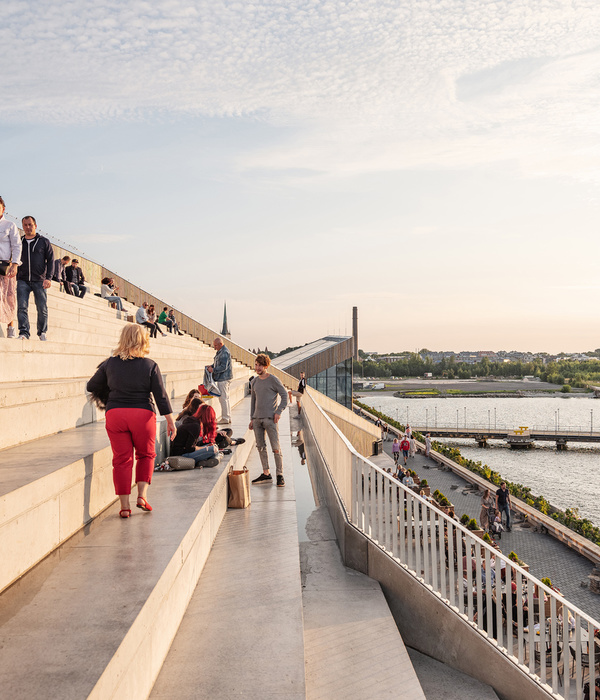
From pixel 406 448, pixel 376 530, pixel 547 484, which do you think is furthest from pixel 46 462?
pixel 547 484

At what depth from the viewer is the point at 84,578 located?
3.12 metres

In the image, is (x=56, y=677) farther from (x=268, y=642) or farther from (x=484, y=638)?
(x=484, y=638)

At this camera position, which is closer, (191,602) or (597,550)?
(191,602)

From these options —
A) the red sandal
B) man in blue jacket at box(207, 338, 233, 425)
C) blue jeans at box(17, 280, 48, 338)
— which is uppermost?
blue jeans at box(17, 280, 48, 338)

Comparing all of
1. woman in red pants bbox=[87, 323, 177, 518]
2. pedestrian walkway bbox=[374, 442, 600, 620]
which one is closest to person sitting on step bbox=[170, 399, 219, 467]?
woman in red pants bbox=[87, 323, 177, 518]

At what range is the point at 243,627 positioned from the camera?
3.48 m

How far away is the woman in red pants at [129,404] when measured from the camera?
415 centimetres

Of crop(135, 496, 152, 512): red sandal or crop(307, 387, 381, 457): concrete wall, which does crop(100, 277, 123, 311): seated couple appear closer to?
crop(307, 387, 381, 457): concrete wall

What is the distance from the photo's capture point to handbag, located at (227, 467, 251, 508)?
620 centimetres

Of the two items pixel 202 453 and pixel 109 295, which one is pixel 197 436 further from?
pixel 109 295

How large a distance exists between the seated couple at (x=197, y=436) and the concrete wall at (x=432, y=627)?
1.78 meters

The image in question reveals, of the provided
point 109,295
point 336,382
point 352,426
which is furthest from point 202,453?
point 336,382

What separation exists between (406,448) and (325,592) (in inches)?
1280

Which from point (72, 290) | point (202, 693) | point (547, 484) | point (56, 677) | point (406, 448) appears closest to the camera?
point (56, 677)
